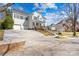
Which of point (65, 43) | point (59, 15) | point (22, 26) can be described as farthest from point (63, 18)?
point (22, 26)

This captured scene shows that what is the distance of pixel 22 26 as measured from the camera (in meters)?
3.09

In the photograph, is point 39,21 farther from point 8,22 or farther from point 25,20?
point 8,22

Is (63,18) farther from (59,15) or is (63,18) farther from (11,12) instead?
(11,12)

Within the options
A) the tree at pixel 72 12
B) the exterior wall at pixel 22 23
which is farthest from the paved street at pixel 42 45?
the tree at pixel 72 12

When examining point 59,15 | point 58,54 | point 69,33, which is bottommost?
point 58,54

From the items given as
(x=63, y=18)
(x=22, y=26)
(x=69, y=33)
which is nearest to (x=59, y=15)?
(x=63, y=18)

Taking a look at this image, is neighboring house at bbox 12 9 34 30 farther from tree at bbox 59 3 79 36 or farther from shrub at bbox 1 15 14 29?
tree at bbox 59 3 79 36

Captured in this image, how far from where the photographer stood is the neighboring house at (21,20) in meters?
3.08

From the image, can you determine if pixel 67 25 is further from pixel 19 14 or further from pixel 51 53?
pixel 19 14

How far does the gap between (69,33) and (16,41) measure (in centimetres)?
64

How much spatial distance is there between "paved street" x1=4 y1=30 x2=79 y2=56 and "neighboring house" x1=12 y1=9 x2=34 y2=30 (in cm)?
6

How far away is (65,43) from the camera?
3094 mm

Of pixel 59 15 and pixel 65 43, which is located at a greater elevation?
pixel 59 15

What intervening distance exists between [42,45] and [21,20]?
1.28 feet
